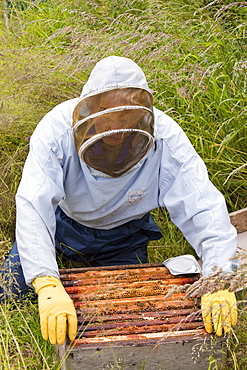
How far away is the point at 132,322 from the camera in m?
2.48

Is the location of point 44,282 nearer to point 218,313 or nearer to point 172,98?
point 218,313

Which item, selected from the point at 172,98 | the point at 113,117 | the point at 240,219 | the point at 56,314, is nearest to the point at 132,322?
the point at 56,314

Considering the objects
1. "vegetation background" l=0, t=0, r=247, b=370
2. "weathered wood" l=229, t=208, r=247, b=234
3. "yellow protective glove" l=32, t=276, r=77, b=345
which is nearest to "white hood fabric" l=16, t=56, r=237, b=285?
"yellow protective glove" l=32, t=276, r=77, b=345

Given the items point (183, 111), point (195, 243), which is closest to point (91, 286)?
point (195, 243)

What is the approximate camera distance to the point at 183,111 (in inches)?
169

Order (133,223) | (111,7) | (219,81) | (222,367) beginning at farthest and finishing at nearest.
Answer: (111,7) < (219,81) < (133,223) < (222,367)

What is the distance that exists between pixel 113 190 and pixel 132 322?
0.90m

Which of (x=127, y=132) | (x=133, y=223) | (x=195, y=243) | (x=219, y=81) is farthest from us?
(x=219, y=81)

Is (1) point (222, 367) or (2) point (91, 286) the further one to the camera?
(2) point (91, 286)

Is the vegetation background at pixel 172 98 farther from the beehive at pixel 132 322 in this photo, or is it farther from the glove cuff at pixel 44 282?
the glove cuff at pixel 44 282

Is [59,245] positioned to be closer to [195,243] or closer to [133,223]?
[133,223]

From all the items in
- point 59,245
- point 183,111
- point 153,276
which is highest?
point 183,111

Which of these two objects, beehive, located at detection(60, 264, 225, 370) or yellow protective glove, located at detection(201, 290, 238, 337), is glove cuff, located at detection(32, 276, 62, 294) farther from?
yellow protective glove, located at detection(201, 290, 238, 337)

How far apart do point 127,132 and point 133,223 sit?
116 centimetres
